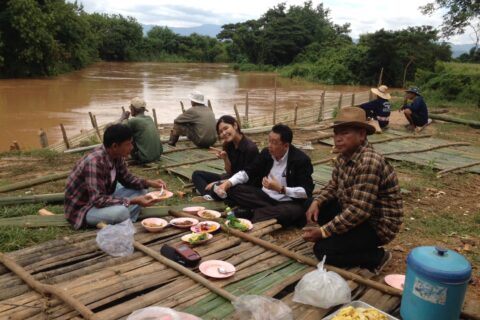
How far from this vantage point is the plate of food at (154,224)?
3455 millimetres

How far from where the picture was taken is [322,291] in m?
2.42

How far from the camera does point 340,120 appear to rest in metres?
2.74

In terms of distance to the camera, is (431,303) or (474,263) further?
(474,263)

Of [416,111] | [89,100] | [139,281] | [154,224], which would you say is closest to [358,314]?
[139,281]

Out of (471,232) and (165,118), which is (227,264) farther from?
(165,118)

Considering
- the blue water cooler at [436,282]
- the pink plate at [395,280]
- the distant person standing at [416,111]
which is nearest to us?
the blue water cooler at [436,282]

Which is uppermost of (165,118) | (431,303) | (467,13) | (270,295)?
(467,13)

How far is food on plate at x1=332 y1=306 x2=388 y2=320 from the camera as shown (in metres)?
2.17

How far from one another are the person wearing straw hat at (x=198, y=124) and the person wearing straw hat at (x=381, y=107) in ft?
12.4

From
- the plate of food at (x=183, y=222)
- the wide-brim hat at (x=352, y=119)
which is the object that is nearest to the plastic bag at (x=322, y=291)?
the wide-brim hat at (x=352, y=119)

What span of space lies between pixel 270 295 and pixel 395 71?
98.3ft

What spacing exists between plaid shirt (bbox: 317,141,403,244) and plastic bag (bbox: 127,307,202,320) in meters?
1.14

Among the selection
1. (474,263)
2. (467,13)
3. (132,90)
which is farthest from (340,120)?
(132,90)

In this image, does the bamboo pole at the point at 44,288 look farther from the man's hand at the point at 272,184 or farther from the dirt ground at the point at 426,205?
the dirt ground at the point at 426,205
